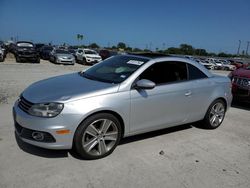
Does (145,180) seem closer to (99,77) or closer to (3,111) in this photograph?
(99,77)

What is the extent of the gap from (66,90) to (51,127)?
63 cm

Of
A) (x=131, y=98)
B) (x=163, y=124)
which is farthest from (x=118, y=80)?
(x=163, y=124)

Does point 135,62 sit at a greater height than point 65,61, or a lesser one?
greater

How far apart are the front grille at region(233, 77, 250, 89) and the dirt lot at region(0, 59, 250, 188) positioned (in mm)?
3032

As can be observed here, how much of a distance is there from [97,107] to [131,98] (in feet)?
2.02

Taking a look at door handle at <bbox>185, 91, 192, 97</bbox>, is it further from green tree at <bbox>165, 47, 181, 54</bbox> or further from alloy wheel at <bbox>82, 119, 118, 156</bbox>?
green tree at <bbox>165, 47, 181, 54</bbox>

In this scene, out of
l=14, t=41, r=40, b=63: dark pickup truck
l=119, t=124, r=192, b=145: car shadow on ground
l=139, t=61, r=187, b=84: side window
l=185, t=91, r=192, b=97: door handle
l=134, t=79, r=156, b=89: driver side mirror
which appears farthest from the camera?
l=14, t=41, r=40, b=63: dark pickup truck

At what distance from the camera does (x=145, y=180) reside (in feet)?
10.7

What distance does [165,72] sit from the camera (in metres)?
4.52

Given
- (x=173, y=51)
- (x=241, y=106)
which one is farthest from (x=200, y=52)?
(x=241, y=106)

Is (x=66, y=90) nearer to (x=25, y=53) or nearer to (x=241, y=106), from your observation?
(x=241, y=106)

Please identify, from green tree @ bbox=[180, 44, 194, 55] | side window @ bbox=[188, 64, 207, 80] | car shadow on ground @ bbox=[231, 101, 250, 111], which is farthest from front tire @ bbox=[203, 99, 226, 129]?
green tree @ bbox=[180, 44, 194, 55]

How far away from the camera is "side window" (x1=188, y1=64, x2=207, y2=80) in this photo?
16.0 ft

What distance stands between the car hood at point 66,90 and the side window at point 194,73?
1783mm
